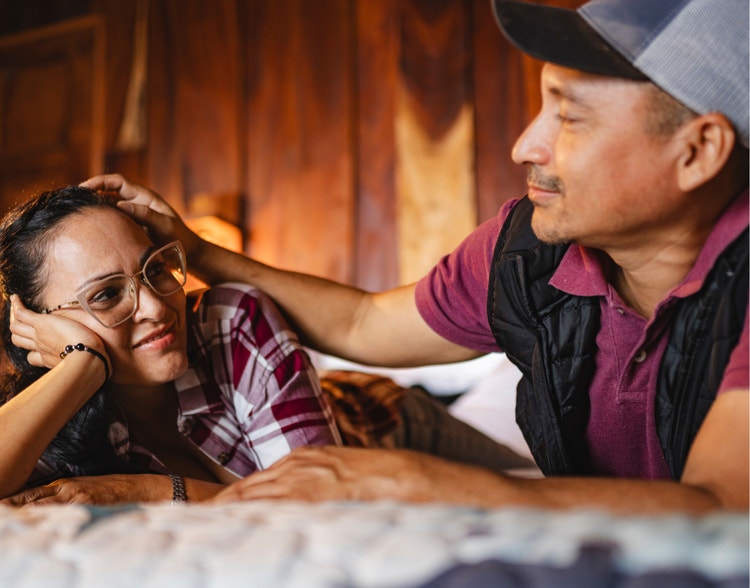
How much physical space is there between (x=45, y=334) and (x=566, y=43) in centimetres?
95

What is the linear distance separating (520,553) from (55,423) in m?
0.98

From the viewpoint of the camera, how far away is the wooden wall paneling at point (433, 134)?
3199mm

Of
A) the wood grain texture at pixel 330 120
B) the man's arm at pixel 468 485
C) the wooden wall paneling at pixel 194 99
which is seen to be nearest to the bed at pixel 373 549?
the man's arm at pixel 468 485

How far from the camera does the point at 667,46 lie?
1.04 m

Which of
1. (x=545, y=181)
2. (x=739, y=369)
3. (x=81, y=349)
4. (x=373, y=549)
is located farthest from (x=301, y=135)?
(x=373, y=549)

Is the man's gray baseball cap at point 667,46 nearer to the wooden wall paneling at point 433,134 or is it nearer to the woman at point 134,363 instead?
the woman at point 134,363

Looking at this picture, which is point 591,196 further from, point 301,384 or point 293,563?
point 293,563

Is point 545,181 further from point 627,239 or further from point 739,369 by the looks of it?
point 739,369

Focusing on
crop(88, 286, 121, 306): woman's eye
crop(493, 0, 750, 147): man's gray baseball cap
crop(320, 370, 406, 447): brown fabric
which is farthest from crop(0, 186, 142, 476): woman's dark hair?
crop(493, 0, 750, 147): man's gray baseball cap

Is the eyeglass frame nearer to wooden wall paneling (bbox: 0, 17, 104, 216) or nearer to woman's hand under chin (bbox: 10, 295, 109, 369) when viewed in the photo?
woman's hand under chin (bbox: 10, 295, 109, 369)

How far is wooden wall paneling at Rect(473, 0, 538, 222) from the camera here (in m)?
3.13

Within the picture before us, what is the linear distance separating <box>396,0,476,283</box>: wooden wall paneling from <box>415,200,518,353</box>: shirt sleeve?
173 cm

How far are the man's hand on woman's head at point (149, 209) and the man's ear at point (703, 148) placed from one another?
884 mm

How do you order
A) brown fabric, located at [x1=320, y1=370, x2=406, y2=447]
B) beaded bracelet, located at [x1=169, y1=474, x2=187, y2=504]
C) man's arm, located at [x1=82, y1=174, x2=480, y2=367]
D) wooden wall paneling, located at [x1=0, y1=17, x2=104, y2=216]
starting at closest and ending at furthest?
beaded bracelet, located at [x1=169, y1=474, x2=187, y2=504], man's arm, located at [x1=82, y1=174, x2=480, y2=367], brown fabric, located at [x1=320, y1=370, x2=406, y2=447], wooden wall paneling, located at [x1=0, y1=17, x2=104, y2=216]
